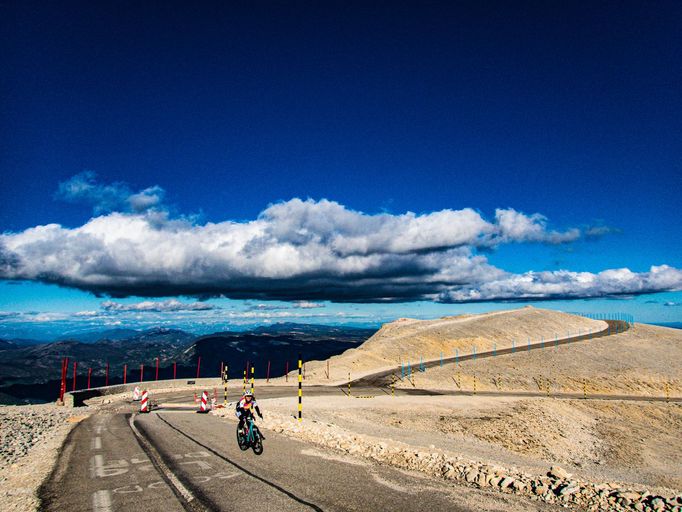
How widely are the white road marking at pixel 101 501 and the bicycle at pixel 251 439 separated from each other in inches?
165

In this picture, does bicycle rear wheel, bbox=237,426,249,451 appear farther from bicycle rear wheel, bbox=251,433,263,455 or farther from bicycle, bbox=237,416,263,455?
bicycle rear wheel, bbox=251,433,263,455

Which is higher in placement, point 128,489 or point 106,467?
point 128,489

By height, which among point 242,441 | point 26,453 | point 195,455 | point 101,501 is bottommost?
point 26,453

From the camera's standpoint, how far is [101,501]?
8594 mm

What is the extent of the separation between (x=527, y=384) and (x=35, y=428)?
155ft

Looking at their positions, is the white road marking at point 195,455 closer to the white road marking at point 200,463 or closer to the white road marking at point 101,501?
the white road marking at point 200,463

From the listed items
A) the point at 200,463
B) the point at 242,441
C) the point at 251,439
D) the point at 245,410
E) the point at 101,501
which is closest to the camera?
the point at 101,501

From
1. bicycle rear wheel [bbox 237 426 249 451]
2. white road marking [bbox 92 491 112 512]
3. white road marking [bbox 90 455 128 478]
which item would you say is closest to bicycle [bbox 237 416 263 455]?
bicycle rear wheel [bbox 237 426 249 451]

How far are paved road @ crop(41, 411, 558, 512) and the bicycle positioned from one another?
0.23 meters

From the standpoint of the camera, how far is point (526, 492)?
28.4ft

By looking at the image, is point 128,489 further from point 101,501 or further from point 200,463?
point 200,463

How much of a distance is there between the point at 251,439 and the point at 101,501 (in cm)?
468

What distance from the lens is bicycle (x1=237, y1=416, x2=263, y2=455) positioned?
1251cm

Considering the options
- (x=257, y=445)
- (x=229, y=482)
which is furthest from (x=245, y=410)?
(x=229, y=482)
